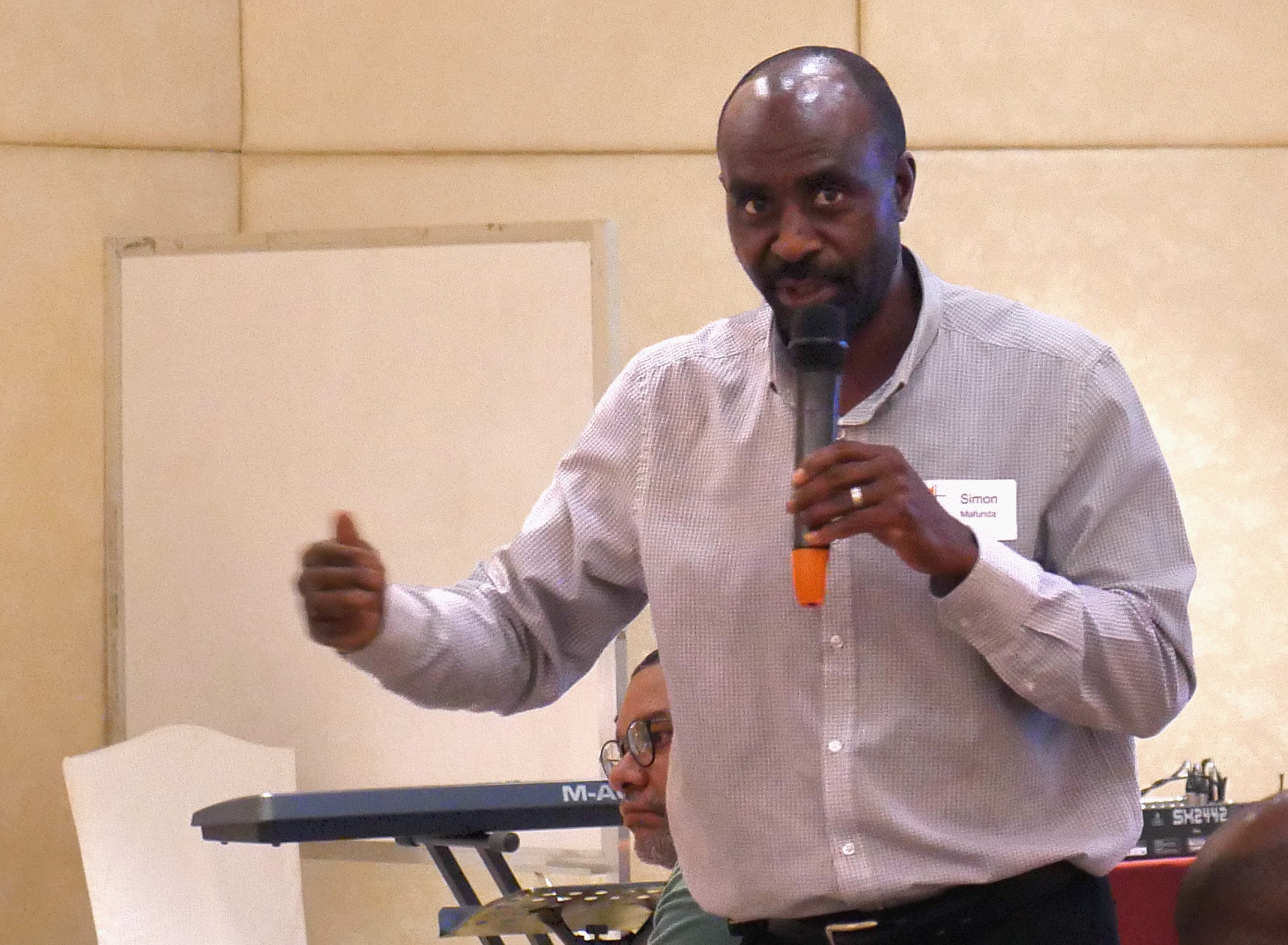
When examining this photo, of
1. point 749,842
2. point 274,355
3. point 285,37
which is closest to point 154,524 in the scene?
point 274,355

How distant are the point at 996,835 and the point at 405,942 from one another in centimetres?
339

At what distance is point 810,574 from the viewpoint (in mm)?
1185

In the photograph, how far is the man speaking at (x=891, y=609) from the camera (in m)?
1.31

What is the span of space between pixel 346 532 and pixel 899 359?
19.6 inches

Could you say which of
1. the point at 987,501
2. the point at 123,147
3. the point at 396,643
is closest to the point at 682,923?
the point at 396,643

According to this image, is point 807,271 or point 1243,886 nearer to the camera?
point 1243,886


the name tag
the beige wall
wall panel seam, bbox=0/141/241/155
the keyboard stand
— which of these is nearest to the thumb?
the name tag

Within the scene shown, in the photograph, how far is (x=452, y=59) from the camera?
4.47m

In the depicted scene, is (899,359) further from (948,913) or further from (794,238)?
(948,913)

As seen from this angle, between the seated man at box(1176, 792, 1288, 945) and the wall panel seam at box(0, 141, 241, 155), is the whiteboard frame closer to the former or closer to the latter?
the wall panel seam at box(0, 141, 241, 155)

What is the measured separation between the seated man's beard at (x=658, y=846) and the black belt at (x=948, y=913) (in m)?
1.37

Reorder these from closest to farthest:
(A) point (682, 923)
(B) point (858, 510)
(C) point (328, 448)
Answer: (B) point (858, 510) < (A) point (682, 923) < (C) point (328, 448)

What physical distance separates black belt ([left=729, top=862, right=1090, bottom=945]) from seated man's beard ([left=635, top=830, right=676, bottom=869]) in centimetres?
137

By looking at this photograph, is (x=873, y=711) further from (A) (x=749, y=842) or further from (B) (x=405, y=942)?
(B) (x=405, y=942)
